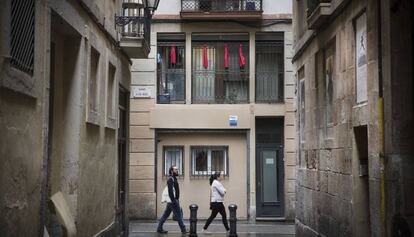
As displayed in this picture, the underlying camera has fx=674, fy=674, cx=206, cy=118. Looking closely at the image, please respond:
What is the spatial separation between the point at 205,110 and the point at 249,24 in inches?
133

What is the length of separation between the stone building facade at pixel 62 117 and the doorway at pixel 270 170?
694 centimetres

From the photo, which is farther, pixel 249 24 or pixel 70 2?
pixel 249 24

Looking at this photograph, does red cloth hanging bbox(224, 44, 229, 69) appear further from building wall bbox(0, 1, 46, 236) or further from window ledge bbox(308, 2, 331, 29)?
building wall bbox(0, 1, 46, 236)

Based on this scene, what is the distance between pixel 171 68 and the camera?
24.0 m

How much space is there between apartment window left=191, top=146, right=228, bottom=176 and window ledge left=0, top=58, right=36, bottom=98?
16.2 metres

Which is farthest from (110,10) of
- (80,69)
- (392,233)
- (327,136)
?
(392,233)

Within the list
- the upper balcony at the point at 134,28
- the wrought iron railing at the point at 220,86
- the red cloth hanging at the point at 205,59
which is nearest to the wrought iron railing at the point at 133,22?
the upper balcony at the point at 134,28

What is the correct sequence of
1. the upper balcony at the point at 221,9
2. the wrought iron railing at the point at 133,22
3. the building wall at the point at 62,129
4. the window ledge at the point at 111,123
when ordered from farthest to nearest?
1. the upper balcony at the point at 221,9
2. the wrought iron railing at the point at 133,22
3. the window ledge at the point at 111,123
4. the building wall at the point at 62,129

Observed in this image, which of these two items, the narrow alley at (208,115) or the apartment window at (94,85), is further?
the apartment window at (94,85)

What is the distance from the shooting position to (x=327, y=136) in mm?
13078

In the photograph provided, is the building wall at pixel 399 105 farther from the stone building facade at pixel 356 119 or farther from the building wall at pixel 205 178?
the building wall at pixel 205 178

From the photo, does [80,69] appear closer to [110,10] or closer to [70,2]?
[70,2]

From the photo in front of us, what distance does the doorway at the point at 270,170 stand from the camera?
77.4 feet

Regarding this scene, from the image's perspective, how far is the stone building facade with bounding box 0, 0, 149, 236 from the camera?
7.11m
